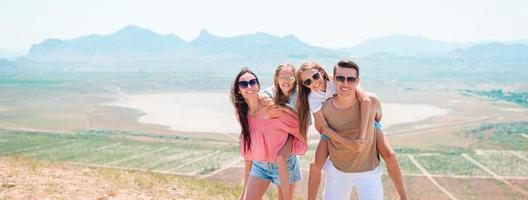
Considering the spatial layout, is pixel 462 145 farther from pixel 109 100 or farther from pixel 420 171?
pixel 109 100

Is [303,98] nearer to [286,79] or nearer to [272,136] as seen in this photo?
[286,79]

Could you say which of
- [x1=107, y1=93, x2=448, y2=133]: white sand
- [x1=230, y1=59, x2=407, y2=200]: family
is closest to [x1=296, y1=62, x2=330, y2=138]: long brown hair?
[x1=230, y1=59, x2=407, y2=200]: family

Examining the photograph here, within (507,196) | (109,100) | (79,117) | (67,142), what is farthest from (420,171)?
(109,100)

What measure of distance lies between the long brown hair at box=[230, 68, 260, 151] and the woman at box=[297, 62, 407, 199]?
603 millimetres

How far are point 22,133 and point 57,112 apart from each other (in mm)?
26842

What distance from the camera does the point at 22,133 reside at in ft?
184

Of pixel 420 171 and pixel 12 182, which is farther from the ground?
pixel 12 182

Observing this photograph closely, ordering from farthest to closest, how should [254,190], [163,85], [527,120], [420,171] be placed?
[163,85] < [527,120] < [420,171] < [254,190]

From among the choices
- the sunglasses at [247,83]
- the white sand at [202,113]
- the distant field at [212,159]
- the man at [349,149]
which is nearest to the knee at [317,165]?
the man at [349,149]

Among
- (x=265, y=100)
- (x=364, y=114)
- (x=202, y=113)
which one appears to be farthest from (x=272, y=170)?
(x=202, y=113)

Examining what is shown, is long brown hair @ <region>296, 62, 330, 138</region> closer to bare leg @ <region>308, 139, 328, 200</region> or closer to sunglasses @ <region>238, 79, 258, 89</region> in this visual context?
bare leg @ <region>308, 139, 328, 200</region>

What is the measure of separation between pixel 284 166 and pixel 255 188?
0.44 meters

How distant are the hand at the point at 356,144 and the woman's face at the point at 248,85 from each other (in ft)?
3.73

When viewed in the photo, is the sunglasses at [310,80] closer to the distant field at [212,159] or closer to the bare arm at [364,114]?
the bare arm at [364,114]
